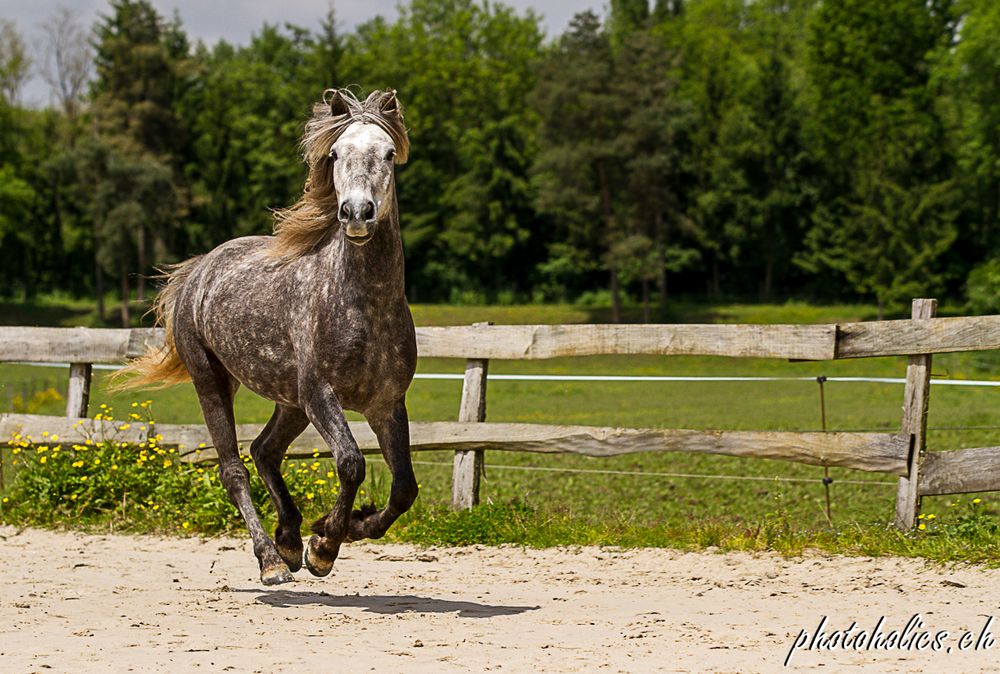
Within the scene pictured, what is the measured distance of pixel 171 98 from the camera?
6550 cm

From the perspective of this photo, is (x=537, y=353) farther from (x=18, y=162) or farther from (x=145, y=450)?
(x=18, y=162)

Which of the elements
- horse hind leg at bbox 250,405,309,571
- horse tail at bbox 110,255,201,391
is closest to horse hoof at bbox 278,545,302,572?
horse hind leg at bbox 250,405,309,571

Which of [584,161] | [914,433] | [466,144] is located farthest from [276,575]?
[466,144]

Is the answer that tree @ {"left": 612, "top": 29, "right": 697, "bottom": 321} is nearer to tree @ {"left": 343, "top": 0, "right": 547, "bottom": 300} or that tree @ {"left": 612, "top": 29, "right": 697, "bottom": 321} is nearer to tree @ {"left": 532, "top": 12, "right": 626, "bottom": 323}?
tree @ {"left": 532, "top": 12, "right": 626, "bottom": 323}

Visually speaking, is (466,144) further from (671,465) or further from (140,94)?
(671,465)

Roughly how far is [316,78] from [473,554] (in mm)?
55813

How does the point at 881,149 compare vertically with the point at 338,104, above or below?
above

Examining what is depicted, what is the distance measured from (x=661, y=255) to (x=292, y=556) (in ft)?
166

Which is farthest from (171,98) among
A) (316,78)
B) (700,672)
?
(700,672)

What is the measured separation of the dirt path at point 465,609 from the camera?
491cm

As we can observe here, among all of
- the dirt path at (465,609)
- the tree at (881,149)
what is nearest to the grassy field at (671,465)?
the dirt path at (465,609)

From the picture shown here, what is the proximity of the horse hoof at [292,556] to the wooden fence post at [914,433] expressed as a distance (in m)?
3.73

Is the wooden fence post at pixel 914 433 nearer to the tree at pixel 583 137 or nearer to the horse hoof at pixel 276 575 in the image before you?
the horse hoof at pixel 276 575

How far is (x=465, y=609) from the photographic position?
6.25m
